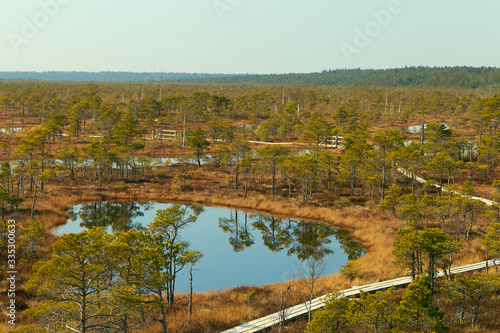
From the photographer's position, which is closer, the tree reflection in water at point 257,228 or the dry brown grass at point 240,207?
the dry brown grass at point 240,207

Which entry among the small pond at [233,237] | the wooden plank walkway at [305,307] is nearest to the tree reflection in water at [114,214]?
the small pond at [233,237]

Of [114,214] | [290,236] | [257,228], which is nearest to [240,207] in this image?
[257,228]

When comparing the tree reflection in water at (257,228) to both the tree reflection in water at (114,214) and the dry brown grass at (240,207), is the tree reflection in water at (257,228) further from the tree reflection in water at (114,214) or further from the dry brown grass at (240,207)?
the dry brown grass at (240,207)

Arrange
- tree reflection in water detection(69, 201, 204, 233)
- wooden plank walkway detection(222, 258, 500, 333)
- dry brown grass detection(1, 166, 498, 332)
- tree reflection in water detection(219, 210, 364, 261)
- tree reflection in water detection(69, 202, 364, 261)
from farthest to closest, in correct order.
→ 1. tree reflection in water detection(69, 201, 204, 233)
2. tree reflection in water detection(69, 202, 364, 261)
3. tree reflection in water detection(219, 210, 364, 261)
4. dry brown grass detection(1, 166, 498, 332)
5. wooden plank walkway detection(222, 258, 500, 333)

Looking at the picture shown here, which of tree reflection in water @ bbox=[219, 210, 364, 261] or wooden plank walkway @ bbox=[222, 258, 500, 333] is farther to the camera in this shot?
tree reflection in water @ bbox=[219, 210, 364, 261]

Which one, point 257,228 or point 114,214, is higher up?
point 114,214

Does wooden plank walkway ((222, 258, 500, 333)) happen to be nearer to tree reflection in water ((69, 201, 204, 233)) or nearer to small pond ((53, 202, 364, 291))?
small pond ((53, 202, 364, 291))

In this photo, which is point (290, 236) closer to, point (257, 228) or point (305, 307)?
point (257, 228)

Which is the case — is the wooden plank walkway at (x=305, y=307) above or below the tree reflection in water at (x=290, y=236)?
above

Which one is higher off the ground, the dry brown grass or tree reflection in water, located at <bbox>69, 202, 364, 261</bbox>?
the dry brown grass

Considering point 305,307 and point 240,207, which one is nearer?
point 305,307

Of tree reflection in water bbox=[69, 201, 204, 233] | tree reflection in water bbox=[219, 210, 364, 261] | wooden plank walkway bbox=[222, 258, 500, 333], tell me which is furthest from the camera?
tree reflection in water bbox=[69, 201, 204, 233]

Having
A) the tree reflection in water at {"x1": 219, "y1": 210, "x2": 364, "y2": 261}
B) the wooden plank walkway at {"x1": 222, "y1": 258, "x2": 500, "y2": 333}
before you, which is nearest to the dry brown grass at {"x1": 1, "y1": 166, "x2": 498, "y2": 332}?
the wooden plank walkway at {"x1": 222, "y1": 258, "x2": 500, "y2": 333}
